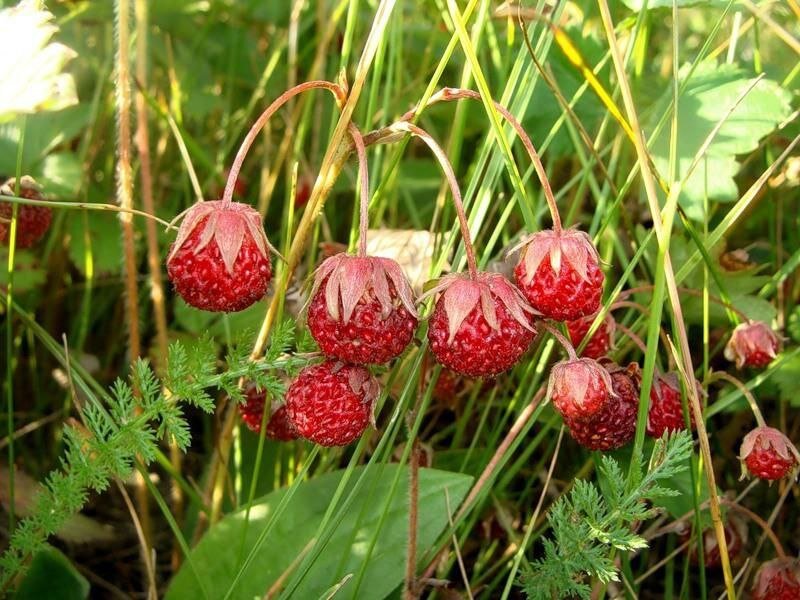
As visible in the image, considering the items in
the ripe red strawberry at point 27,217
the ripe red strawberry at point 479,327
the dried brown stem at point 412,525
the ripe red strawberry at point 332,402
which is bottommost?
the dried brown stem at point 412,525

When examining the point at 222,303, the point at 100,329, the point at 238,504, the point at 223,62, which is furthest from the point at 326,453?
the point at 223,62

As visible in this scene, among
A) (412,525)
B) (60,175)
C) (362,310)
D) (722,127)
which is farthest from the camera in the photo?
(60,175)

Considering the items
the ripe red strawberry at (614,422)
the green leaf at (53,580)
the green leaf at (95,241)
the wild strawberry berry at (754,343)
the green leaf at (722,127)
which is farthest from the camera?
the green leaf at (95,241)

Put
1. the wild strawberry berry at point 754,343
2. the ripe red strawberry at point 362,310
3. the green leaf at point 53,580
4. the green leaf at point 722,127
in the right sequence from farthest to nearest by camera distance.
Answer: the green leaf at point 722,127
the wild strawberry berry at point 754,343
the green leaf at point 53,580
the ripe red strawberry at point 362,310

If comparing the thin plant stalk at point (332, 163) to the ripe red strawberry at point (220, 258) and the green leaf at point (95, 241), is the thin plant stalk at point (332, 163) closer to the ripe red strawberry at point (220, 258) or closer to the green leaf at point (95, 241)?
the ripe red strawberry at point (220, 258)

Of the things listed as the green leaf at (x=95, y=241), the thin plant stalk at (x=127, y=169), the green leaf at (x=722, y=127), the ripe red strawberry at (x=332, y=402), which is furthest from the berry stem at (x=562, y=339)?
the green leaf at (x=95, y=241)

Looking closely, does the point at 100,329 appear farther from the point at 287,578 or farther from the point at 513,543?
the point at 513,543

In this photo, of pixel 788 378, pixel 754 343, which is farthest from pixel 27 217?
pixel 788 378

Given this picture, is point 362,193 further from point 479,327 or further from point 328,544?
point 328,544
